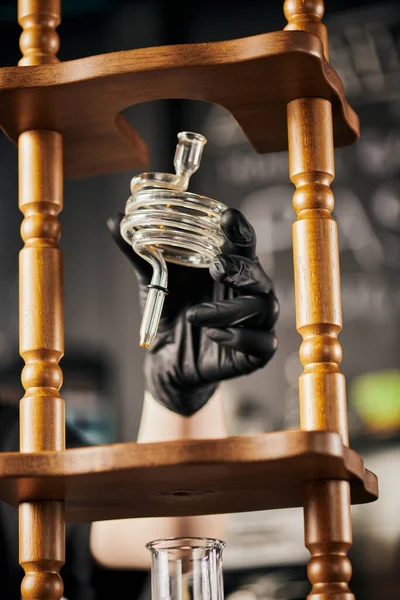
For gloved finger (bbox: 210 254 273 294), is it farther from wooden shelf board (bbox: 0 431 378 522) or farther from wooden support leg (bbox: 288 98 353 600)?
wooden shelf board (bbox: 0 431 378 522)

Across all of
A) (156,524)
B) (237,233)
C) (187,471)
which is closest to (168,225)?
(237,233)

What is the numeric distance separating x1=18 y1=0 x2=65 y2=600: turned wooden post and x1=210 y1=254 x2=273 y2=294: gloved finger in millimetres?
130

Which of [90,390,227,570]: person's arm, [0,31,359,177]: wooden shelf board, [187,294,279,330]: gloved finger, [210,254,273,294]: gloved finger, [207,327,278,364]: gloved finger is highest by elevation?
[0,31,359,177]: wooden shelf board

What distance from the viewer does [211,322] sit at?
85cm

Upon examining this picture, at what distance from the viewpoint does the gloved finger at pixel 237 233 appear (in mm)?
816

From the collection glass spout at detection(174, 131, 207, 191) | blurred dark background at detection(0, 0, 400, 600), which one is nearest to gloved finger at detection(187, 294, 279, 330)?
glass spout at detection(174, 131, 207, 191)

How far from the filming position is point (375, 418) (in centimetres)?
122

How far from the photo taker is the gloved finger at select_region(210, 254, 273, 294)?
32.5 inches

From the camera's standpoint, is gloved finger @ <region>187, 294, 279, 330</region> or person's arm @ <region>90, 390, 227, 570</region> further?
person's arm @ <region>90, 390, 227, 570</region>

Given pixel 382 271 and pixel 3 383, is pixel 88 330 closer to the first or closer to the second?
pixel 3 383

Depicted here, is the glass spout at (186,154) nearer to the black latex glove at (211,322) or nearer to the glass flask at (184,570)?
the black latex glove at (211,322)

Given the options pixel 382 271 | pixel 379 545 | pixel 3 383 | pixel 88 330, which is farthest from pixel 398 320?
pixel 3 383

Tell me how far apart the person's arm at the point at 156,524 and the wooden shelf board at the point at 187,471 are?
178mm

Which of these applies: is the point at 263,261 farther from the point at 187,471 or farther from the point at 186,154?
the point at 187,471
